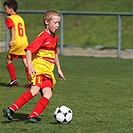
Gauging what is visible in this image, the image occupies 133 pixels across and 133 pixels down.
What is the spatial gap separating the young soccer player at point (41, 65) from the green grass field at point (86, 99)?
0.22 meters

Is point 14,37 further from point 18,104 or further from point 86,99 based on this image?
point 18,104

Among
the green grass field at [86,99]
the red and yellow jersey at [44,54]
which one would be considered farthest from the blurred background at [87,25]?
the red and yellow jersey at [44,54]

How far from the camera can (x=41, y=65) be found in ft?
27.2

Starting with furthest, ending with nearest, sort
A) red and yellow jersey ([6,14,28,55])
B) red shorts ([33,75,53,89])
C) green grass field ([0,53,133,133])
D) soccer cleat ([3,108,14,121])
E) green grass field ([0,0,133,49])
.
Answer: green grass field ([0,0,133,49]), red and yellow jersey ([6,14,28,55]), red shorts ([33,75,53,89]), soccer cleat ([3,108,14,121]), green grass field ([0,53,133,133])

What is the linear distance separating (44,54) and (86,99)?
7.87 ft

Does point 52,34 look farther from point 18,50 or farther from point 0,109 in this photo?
point 18,50

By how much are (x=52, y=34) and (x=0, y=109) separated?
1.56 metres

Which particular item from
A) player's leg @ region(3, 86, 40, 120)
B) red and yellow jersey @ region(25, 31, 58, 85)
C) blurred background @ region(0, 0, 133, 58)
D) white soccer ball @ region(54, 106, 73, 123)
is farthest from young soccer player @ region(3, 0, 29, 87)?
blurred background @ region(0, 0, 133, 58)

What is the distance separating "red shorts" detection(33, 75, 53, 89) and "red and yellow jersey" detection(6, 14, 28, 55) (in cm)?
444

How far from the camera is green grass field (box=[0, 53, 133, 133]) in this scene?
777 cm

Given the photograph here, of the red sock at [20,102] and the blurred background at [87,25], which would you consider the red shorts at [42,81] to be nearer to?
the red sock at [20,102]

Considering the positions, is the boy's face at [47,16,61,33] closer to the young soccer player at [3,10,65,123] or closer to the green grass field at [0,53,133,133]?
the young soccer player at [3,10,65,123]

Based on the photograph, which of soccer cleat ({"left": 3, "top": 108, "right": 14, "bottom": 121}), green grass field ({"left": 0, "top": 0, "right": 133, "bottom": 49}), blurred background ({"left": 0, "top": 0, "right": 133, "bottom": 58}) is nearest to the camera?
soccer cleat ({"left": 3, "top": 108, "right": 14, "bottom": 121})

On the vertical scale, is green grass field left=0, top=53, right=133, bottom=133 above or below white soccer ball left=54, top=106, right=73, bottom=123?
below
